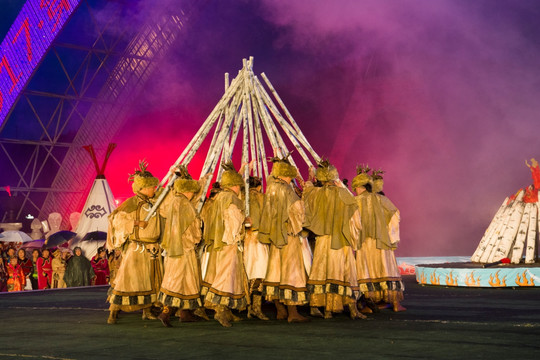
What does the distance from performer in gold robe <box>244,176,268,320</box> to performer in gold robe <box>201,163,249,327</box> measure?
183mm

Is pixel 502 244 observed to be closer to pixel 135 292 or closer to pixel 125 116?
pixel 135 292

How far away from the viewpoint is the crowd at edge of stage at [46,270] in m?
11.8

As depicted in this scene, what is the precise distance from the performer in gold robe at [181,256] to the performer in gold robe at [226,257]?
0.17m

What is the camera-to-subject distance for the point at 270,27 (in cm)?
1827

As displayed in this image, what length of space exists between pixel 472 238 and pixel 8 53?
14.7m

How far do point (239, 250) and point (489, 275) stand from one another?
16.8 feet

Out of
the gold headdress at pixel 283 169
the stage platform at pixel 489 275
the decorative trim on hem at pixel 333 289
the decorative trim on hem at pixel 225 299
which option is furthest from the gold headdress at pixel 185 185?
the stage platform at pixel 489 275

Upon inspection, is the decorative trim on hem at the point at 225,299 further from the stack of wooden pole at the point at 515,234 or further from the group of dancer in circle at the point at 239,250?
the stack of wooden pole at the point at 515,234

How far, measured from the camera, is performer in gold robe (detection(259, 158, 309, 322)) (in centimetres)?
618

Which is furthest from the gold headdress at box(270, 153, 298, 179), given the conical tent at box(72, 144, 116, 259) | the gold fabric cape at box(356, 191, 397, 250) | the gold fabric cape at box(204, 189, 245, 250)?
the conical tent at box(72, 144, 116, 259)

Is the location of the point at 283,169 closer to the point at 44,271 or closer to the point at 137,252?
the point at 137,252

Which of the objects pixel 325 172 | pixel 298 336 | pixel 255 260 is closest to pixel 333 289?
pixel 255 260

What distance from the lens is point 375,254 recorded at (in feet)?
23.2

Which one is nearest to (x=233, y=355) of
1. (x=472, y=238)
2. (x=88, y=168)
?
(x=472, y=238)
